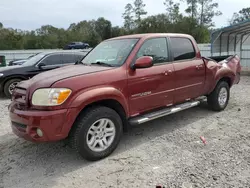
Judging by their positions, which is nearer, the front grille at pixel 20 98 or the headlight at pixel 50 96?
the headlight at pixel 50 96

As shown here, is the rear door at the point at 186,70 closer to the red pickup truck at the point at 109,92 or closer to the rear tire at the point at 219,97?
the red pickup truck at the point at 109,92

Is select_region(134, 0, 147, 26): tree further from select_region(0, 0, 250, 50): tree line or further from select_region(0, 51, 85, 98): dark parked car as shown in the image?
select_region(0, 51, 85, 98): dark parked car

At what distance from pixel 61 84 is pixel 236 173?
261 cm

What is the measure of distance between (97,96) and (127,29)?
6100 cm

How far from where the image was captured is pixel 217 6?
5241 cm

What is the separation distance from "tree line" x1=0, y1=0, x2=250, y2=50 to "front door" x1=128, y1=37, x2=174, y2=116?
152 feet

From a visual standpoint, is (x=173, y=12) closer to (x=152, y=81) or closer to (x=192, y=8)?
(x=192, y=8)

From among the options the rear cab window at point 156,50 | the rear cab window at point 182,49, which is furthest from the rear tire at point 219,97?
the rear cab window at point 156,50

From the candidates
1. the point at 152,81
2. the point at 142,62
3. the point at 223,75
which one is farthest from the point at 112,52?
the point at 223,75

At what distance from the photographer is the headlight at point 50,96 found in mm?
3098

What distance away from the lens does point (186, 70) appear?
4.74 meters

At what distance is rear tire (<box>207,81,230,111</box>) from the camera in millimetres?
5613

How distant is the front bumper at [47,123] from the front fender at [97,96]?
13 cm

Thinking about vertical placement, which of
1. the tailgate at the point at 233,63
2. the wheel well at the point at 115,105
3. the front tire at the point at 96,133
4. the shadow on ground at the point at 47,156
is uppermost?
the tailgate at the point at 233,63
